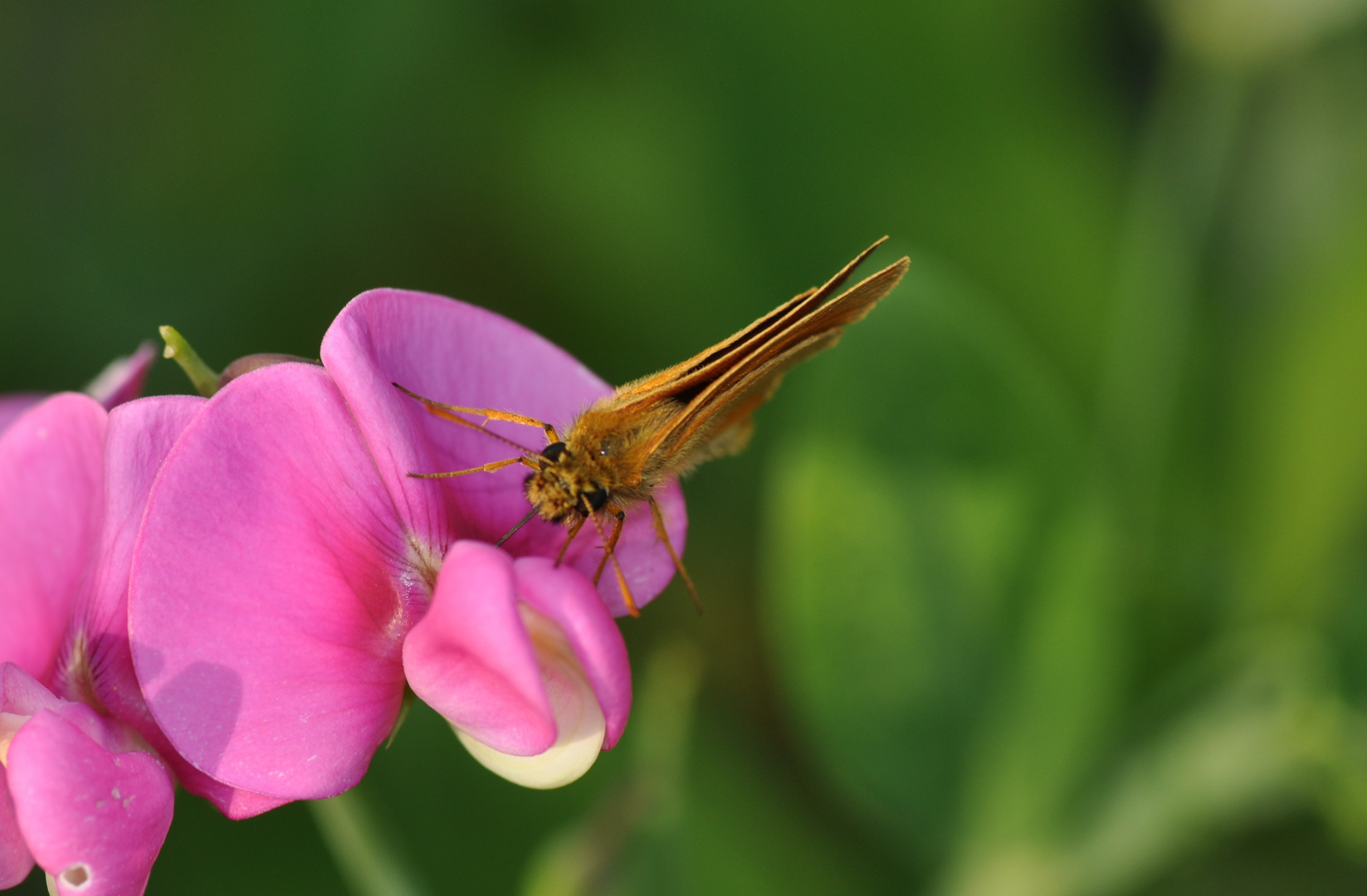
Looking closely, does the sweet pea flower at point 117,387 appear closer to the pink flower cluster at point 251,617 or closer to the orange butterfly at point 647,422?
the pink flower cluster at point 251,617

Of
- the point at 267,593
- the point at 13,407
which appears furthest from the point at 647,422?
the point at 13,407

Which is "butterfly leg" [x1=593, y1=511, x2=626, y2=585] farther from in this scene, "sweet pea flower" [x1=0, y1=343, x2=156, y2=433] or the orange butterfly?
"sweet pea flower" [x1=0, y1=343, x2=156, y2=433]

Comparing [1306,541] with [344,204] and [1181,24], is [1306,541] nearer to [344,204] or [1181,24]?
[1181,24]

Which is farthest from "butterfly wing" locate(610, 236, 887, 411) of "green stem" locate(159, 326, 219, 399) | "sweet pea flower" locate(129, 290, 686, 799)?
"green stem" locate(159, 326, 219, 399)

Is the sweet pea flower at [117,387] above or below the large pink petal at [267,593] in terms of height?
above

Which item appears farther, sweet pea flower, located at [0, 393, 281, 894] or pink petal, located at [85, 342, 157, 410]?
pink petal, located at [85, 342, 157, 410]

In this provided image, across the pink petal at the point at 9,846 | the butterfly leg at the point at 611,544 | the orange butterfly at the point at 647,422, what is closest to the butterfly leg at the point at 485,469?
the orange butterfly at the point at 647,422

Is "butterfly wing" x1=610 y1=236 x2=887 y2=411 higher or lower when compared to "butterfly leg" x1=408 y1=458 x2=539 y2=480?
lower
